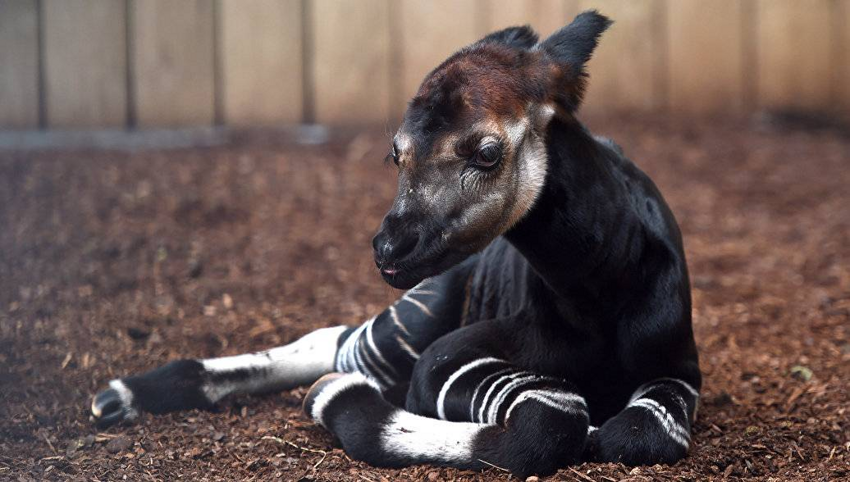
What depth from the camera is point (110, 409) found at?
356 centimetres

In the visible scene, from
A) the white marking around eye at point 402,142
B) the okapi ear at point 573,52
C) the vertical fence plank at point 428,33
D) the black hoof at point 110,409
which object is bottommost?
the black hoof at point 110,409

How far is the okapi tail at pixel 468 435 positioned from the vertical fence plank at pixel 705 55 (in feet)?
15.9

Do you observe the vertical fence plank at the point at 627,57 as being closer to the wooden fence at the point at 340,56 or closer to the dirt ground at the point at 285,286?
the wooden fence at the point at 340,56

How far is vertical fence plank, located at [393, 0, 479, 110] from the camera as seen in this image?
7047 mm

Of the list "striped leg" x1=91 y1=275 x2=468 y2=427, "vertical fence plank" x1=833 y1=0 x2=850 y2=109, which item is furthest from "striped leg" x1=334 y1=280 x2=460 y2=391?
"vertical fence plank" x1=833 y1=0 x2=850 y2=109

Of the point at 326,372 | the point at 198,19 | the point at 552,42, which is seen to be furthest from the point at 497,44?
the point at 198,19

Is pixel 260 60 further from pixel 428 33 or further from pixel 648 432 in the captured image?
pixel 648 432

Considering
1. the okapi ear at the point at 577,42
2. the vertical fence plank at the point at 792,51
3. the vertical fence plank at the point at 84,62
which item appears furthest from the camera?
the vertical fence plank at the point at 792,51

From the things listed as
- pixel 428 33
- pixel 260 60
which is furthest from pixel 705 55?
pixel 260 60

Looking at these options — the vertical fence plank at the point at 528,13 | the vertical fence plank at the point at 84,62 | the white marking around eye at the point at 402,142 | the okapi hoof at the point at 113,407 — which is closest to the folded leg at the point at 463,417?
the okapi hoof at the point at 113,407

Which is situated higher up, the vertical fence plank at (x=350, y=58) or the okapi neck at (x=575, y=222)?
the vertical fence plank at (x=350, y=58)

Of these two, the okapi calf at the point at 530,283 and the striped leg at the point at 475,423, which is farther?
the striped leg at the point at 475,423

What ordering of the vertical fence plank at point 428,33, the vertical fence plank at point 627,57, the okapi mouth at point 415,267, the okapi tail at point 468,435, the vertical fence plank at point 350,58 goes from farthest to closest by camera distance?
the vertical fence plank at point 627,57 < the vertical fence plank at point 428,33 < the vertical fence plank at point 350,58 < the okapi tail at point 468,435 < the okapi mouth at point 415,267

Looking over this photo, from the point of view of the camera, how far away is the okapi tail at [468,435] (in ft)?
9.52
